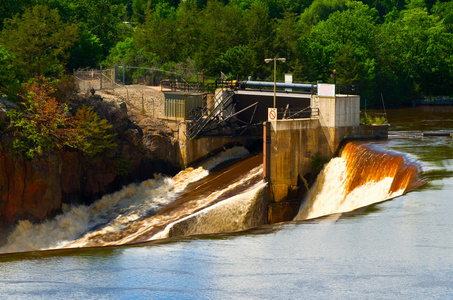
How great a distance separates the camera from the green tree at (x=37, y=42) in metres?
53.8

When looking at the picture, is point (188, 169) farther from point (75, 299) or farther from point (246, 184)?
point (75, 299)

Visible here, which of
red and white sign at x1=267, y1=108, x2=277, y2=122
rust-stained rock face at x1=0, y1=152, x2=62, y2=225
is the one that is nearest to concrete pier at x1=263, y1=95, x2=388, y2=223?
red and white sign at x1=267, y1=108, x2=277, y2=122

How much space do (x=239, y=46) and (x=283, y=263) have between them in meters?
53.7

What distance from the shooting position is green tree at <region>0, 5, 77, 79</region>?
2117 inches

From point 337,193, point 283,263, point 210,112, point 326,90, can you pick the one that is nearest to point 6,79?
point 210,112

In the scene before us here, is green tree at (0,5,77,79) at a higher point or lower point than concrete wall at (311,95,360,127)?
higher

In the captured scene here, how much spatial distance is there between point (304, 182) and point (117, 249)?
1743 centimetres

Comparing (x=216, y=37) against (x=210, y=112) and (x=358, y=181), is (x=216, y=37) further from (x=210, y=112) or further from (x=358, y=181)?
(x=358, y=181)

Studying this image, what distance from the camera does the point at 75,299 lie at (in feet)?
75.1

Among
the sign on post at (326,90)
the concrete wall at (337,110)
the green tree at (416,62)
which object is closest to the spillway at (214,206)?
the concrete wall at (337,110)

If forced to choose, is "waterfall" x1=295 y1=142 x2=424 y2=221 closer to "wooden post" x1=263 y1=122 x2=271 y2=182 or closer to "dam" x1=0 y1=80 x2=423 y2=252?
"dam" x1=0 y1=80 x2=423 y2=252

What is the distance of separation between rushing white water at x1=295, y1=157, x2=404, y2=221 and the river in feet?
14.9

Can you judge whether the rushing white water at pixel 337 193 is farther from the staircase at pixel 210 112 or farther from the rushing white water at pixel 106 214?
the staircase at pixel 210 112

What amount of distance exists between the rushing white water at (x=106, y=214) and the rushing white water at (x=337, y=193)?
10183mm
